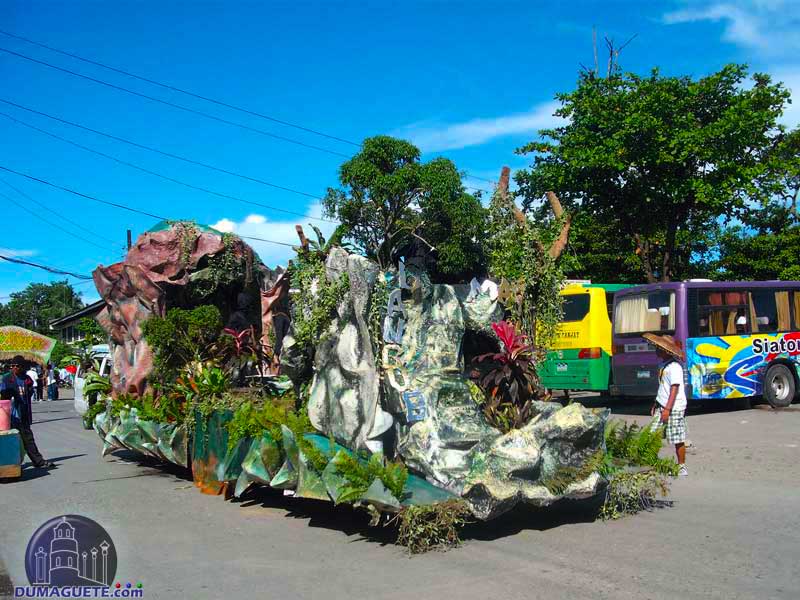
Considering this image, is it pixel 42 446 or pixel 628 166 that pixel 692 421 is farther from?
pixel 42 446

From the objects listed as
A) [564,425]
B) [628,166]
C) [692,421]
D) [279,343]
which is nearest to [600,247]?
[628,166]

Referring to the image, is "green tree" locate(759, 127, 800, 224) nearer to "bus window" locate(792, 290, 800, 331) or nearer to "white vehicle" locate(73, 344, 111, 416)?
"bus window" locate(792, 290, 800, 331)

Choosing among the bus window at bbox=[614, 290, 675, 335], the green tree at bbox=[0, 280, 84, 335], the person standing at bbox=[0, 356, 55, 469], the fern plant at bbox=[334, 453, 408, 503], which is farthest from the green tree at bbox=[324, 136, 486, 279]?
the green tree at bbox=[0, 280, 84, 335]

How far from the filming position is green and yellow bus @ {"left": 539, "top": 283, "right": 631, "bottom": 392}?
56.1 ft

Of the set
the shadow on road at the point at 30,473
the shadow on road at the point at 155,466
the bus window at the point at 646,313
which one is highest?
the bus window at the point at 646,313

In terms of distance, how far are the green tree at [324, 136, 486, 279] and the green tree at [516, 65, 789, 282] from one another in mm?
3288

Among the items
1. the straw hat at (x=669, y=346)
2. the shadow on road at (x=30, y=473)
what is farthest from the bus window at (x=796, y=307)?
the shadow on road at (x=30, y=473)

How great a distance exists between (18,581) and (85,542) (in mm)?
870

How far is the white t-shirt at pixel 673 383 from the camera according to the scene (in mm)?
9227

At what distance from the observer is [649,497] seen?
7.27 m

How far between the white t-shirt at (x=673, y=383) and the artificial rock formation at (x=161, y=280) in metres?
6.08

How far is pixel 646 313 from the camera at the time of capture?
1602 cm

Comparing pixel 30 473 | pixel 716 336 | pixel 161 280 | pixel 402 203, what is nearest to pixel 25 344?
pixel 402 203

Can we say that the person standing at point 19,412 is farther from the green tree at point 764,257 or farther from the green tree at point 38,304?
the green tree at point 38,304
